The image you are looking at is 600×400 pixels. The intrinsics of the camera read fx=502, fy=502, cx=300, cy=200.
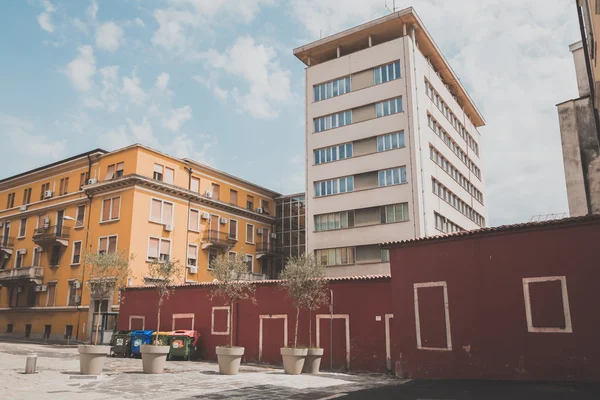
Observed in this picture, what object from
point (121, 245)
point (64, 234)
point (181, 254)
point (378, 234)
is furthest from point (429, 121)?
point (64, 234)

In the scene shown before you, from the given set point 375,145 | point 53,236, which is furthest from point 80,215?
point 375,145

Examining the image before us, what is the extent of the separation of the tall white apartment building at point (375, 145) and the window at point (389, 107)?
77 mm

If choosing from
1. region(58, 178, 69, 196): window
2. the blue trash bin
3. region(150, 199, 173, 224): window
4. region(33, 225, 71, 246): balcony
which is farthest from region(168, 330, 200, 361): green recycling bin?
region(58, 178, 69, 196): window

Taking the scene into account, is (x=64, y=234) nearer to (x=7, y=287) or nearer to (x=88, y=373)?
(x=7, y=287)

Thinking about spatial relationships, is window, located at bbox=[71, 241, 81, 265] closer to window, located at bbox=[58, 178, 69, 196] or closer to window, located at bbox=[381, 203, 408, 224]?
window, located at bbox=[58, 178, 69, 196]

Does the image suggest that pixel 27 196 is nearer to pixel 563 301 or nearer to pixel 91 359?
pixel 91 359

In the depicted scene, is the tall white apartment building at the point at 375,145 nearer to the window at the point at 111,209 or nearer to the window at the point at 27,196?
the window at the point at 111,209

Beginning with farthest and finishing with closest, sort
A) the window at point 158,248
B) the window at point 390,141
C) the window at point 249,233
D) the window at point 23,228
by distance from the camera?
the window at point 249,233 → the window at point 23,228 → the window at point 390,141 → the window at point 158,248

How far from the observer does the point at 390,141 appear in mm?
38000

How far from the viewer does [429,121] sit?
40312 mm

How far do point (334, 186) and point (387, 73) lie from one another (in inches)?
382

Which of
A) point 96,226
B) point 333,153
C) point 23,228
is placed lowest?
point 96,226

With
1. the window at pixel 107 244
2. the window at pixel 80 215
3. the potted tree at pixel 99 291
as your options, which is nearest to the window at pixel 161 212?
the window at pixel 107 244

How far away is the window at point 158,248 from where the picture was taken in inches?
1453
